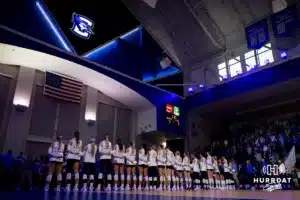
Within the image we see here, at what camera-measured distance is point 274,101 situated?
16922mm

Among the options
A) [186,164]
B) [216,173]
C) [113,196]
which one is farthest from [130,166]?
[216,173]

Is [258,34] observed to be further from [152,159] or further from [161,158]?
[152,159]

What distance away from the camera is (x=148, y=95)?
14.7 metres

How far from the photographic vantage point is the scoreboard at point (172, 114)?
15.8m

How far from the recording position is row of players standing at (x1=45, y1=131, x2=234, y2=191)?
7.90 metres

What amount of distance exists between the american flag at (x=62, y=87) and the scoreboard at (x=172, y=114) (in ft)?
19.9

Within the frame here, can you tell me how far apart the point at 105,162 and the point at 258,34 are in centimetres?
1142

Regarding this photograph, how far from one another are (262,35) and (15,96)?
44.6ft

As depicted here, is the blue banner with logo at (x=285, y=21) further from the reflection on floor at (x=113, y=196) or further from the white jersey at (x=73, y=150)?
the white jersey at (x=73, y=150)

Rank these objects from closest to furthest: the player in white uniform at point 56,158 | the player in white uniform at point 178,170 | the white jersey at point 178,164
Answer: the player in white uniform at point 56,158
the player in white uniform at point 178,170
the white jersey at point 178,164

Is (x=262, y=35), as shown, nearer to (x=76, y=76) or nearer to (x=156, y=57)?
(x=156, y=57)

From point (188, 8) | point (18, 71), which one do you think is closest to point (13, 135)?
point (18, 71)

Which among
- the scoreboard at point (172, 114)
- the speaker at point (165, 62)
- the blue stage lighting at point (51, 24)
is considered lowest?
the scoreboard at point (172, 114)

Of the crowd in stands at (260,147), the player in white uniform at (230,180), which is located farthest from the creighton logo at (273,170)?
the player in white uniform at (230,180)
